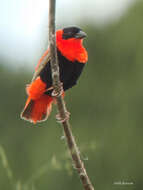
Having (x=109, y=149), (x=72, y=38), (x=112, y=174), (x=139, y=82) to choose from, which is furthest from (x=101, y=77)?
(x=72, y=38)

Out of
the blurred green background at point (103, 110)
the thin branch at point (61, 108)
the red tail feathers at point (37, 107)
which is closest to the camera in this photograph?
the thin branch at point (61, 108)

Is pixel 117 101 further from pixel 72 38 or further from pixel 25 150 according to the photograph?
pixel 72 38

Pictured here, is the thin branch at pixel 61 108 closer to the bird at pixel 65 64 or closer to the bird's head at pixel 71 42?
the bird at pixel 65 64

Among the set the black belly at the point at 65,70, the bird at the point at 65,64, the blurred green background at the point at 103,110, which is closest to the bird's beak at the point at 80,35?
the bird at the point at 65,64

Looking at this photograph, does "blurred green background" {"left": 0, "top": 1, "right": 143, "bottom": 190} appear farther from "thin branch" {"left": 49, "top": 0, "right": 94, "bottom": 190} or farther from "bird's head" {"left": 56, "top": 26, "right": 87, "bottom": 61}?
"thin branch" {"left": 49, "top": 0, "right": 94, "bottom": 190}

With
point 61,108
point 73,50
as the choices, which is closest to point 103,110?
point 73,50
